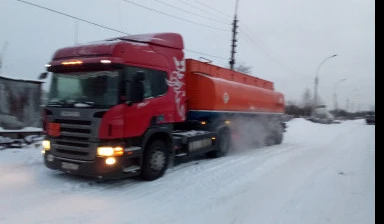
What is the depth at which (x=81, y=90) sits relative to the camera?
8.12 m

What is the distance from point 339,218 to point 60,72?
21.0 ft

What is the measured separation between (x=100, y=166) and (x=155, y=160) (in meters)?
1.58

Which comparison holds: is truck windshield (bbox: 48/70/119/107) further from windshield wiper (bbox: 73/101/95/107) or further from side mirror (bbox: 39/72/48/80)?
side mirror (bbox: 39/72/48/80)

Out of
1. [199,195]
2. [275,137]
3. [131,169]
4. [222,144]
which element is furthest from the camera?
[275,137]

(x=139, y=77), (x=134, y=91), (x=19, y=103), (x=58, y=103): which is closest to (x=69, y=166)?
(x=58, y=103)

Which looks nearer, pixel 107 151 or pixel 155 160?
pixel 107 151

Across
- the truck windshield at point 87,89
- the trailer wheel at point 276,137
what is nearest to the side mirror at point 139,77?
the truck windshield at point 87,89

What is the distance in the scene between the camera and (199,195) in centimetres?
743

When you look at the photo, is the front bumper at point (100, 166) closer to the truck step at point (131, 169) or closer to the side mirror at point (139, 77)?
the truck step at point (131, 169)

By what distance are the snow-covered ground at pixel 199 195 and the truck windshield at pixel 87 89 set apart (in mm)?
1745

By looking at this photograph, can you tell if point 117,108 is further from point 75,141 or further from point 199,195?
point 199,195

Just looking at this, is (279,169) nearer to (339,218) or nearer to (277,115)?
(339,218)

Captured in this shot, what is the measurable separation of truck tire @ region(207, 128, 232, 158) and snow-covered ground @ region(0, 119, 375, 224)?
179 cm
